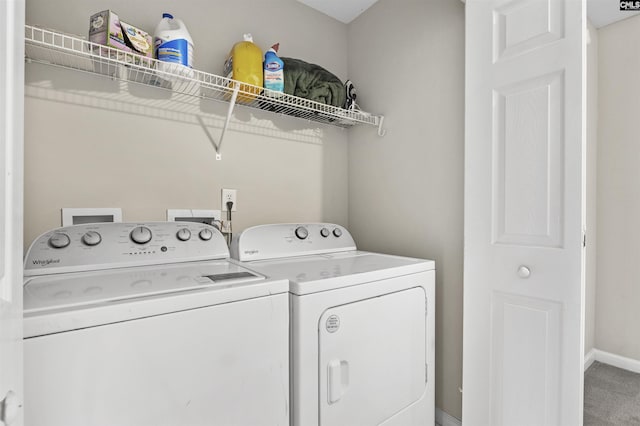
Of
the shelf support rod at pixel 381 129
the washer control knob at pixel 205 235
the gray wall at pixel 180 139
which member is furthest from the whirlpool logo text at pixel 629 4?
the washer control knob at pixel 205 235

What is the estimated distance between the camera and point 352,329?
121 centimetres

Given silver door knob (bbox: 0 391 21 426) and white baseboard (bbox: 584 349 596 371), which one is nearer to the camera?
silver door knob (bbox: 0 391 21 426)

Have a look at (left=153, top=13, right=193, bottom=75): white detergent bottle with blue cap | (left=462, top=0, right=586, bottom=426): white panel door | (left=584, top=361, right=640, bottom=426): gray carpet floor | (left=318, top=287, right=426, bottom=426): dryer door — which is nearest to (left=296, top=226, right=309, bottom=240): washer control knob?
(left=318, top=287, right=426, bottom=426): dryer door

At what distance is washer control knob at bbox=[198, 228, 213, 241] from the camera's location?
1463mm

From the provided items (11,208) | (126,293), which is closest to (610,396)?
(126,293)

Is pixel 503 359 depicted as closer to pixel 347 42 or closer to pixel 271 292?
pixel 271 292

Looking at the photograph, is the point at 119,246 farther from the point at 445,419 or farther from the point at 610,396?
the point at 610,396

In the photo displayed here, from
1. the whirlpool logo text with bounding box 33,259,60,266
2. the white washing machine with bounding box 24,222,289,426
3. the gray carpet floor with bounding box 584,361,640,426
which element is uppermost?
the whirlpool logo text with bounding box 33,259,60,266

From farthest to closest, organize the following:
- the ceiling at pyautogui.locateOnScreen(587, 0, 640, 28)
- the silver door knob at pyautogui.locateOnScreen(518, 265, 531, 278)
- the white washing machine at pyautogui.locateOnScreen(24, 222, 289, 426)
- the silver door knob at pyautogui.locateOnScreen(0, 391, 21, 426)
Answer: the ceiling at pyautogui.locateOnScreen(587, 0, 640, 28) → the silver door knob at pyautogui.locateOnScreen(518, 265, 531, 278) → the white washing machine at pyautogui.locateOnScreen(24, 222, 289, 426) → the silver door knob at pyautogui.locateOnScreen(0, 391, 21, 426)

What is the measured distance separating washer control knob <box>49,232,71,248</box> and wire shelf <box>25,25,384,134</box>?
2.26ft

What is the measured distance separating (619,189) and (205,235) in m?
2.80

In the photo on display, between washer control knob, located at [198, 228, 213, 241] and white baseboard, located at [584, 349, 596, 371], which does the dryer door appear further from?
white baseboard, located at [584, 349, 596, 371]

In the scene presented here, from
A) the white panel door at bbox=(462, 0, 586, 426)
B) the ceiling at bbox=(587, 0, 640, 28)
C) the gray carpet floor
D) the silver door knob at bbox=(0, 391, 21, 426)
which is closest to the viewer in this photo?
the silver door knob at bbox=(0, 391, 21, 426)

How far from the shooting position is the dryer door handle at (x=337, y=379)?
1.15 meters
